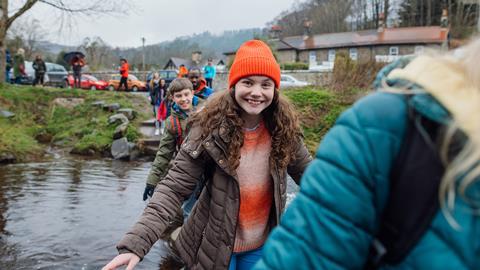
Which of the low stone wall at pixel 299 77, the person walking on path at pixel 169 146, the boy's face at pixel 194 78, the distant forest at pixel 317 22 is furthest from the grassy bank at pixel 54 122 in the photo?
the distant forest at pixel 317 22

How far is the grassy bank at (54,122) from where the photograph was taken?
12859 millimetres

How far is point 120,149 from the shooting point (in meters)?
12.6

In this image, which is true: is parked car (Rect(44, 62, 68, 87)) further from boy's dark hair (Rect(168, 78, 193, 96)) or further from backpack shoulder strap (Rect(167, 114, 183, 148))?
backpack shoulder strap (Rect(167, 114, 183, 148))

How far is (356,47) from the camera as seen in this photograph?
50.5 meters

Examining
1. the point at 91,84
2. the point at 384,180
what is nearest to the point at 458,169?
the point at 384,180

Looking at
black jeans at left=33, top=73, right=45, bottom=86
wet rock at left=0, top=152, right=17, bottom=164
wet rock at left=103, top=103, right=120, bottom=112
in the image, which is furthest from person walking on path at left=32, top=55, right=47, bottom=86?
wet rock at left=0, top=152, right=17, bottom=164

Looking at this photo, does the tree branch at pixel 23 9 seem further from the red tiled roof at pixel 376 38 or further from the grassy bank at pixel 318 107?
the red tiled roof at pixel 376 38

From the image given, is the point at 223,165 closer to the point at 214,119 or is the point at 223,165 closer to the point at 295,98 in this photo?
the point at 214,119

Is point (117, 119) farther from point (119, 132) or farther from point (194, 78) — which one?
point (194, 78)

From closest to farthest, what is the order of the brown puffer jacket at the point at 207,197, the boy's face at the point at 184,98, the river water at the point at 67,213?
the brown puffer jacket at the point at 207,197
the boy's face at the point at 184,98
the river water at the point at 67,213

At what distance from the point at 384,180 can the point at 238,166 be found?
5.08 feet

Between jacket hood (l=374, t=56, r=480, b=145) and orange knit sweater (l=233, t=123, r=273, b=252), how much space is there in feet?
5.04

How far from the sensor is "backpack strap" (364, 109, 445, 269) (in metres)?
0.90

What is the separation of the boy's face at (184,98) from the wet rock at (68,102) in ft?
45.4
